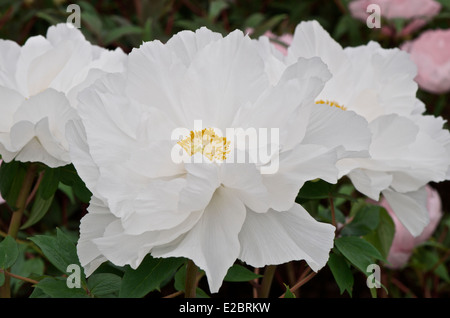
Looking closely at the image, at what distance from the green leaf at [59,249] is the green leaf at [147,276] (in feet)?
0.27

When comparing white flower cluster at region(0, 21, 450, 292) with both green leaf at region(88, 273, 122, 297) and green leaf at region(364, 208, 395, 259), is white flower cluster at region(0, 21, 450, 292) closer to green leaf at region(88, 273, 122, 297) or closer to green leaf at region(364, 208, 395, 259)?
green leaf at region(88, 273, 122, 297)

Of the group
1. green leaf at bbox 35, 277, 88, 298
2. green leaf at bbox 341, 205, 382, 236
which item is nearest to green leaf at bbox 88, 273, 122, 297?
green leaf at bbox 35, 277, 88, 298

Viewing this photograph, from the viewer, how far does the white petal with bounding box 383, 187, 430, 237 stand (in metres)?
0.58

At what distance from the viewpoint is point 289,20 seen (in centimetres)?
129

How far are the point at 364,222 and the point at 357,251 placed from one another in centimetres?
14

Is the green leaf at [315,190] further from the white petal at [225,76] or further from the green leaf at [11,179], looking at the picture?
the green leaf at [11,179]

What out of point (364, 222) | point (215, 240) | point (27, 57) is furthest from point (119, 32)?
point (215, 240)

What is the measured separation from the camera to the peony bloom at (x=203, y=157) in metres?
0.42

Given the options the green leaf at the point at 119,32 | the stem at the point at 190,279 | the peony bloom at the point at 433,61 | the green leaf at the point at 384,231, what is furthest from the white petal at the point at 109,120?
the peony bloom at the point at 433,61

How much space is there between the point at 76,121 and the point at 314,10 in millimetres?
1080

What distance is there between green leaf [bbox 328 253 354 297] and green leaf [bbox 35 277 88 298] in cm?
21

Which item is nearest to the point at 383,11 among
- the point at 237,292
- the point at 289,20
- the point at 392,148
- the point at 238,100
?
the point at 289,20

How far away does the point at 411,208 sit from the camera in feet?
1.93

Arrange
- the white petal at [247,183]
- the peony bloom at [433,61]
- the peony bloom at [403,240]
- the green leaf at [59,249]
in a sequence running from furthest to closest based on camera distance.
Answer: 1. the peony bloom at [433,61]
2. the peony bloom at [403,240]
3. the green leaf at [59,249]
4. the white petal at [247,183]
